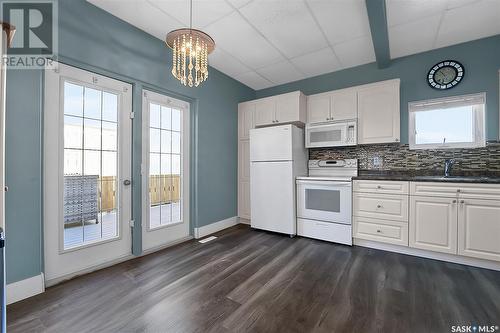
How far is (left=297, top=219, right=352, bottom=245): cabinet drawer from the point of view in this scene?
283cm

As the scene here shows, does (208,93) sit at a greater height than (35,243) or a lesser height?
greater

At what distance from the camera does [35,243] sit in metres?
1.76

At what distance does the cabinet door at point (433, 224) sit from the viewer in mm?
2277

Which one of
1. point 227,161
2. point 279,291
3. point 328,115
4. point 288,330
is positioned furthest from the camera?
point 227,161

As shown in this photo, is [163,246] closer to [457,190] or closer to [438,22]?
[457,190]

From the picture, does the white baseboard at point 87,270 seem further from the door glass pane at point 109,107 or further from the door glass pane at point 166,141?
the door glass pane at point 109,107

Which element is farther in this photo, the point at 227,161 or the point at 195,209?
the point at 227,161

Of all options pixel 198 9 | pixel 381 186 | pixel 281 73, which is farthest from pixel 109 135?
pixel 381 186

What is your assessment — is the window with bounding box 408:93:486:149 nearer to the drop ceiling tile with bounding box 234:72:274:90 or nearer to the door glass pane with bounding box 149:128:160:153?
the drop ceiling tile with bounding box 234:72:274:90

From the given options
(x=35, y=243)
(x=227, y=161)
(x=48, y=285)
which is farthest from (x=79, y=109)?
(x=227, y=161)

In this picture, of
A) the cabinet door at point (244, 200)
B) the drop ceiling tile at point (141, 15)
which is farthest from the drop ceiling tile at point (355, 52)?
the cabinet door at point (244, 200)

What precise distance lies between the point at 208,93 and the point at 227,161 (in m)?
1.18

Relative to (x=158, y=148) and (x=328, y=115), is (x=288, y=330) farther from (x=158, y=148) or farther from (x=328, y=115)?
(x=328, y=115)

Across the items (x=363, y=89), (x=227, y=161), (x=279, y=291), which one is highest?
(x=363, y=89)
